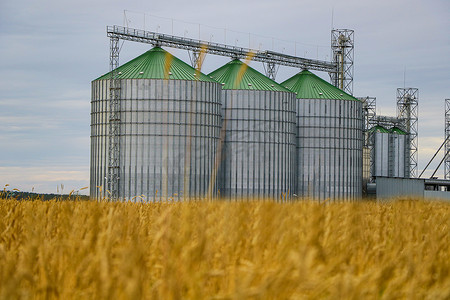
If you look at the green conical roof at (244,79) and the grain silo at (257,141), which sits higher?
the green conical roof at (244,79)

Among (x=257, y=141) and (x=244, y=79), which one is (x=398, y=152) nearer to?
(x=244, y=79)

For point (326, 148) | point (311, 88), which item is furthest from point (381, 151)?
point (326, 148)

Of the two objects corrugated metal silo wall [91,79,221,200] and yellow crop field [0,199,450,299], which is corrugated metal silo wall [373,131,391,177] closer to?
corrugated metal silo wall [91,79,221,200]

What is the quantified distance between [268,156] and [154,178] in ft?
32.3

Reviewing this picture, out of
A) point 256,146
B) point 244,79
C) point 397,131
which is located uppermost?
point 244,79

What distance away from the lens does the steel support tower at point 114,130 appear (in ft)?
138

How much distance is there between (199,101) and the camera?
142 ft

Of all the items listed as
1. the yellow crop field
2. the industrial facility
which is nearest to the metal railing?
the industrial facility

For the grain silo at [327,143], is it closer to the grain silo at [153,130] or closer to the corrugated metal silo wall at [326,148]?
the corrugated metal silo wall at [326,148]

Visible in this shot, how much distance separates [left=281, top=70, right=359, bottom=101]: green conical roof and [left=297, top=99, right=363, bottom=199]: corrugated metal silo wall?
762 millimetres

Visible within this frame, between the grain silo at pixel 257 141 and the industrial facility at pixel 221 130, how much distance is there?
0.08 m

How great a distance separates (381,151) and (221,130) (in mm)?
41141

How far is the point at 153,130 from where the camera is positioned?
139 feet

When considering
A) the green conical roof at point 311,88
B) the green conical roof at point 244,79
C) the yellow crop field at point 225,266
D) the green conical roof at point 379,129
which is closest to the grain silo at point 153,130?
the green conical roof at point 244,79
